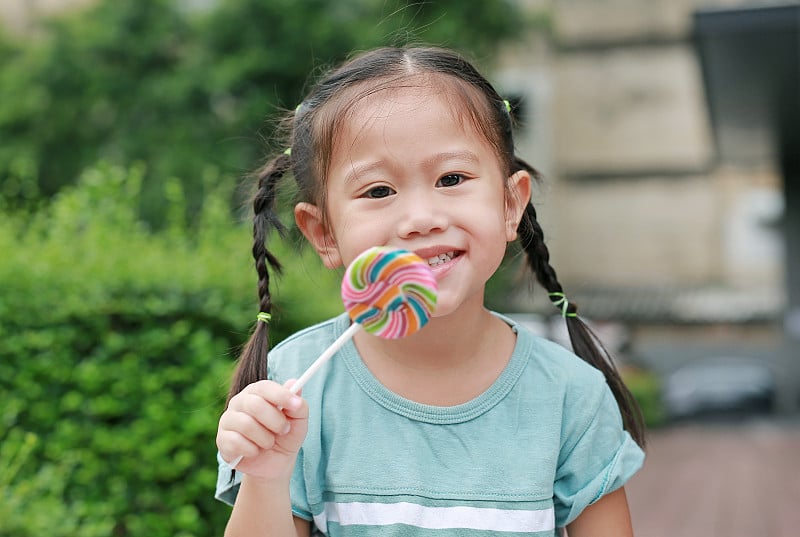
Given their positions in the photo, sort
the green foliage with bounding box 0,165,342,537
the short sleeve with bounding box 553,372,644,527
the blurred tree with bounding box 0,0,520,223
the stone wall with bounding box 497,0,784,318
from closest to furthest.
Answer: the short sleeve with bounding box 553,372,644,527
the green foliage with bounding box 0,165,342,537
the blurred tree with bounding box 0,0,520,223
the stone wall with bounding box 497,0,784,318

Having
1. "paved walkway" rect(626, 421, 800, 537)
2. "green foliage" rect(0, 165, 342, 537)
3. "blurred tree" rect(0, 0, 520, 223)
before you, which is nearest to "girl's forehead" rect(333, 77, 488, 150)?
"green foliage" rect(0, 165, 342, 537)

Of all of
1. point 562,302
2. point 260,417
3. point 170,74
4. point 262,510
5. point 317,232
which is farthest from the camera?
point 170,74

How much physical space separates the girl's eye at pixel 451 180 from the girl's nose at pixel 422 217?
4 cm

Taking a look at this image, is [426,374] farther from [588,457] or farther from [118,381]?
[118,381]

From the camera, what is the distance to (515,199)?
171 cm

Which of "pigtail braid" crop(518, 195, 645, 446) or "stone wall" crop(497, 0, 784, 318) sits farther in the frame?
"stone wall" crop(497, 0, 784, 318)

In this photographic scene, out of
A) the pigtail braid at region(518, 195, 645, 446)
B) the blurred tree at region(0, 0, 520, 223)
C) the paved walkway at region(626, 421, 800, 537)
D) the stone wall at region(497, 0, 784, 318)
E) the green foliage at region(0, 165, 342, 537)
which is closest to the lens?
the pigtail braid at region(518, 195, 645, 446)

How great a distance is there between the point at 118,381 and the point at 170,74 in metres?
10.9

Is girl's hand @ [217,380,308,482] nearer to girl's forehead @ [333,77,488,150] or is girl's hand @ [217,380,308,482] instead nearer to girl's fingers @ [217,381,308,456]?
girl's fingers @ [217,381,308,456]

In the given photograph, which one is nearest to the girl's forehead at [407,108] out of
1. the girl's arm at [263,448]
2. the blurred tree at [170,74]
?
the girl's arm at [263,448]

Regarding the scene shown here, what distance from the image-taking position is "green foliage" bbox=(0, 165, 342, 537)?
9.93ft

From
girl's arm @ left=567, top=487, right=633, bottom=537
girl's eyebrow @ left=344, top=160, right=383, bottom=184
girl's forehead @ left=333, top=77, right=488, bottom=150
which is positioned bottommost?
girl's arm @ left=567, top=487, right=633, bottom=537

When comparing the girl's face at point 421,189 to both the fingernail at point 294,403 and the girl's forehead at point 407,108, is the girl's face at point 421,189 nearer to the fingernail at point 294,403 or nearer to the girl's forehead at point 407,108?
the girl's forehead at point 407,108

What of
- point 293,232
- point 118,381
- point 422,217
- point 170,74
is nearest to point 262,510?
point 422,217
